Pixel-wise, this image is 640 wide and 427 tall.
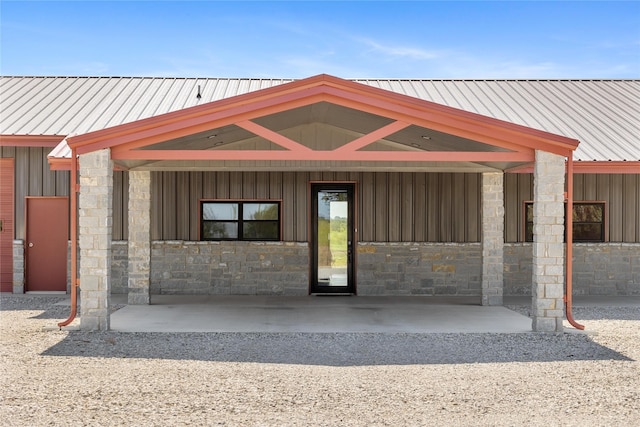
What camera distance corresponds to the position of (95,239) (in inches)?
408

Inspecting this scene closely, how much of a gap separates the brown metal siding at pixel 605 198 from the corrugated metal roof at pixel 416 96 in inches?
44.3

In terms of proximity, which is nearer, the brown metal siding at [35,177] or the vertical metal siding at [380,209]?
the vertical metal siding at [380,209]

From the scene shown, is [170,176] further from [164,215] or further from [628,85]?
[628,85]

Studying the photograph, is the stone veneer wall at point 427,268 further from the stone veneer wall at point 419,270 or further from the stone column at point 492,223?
the stone column at point 492,223

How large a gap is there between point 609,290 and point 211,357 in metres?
10.6

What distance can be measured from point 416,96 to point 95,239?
9.87 m

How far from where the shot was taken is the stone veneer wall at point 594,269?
15.5m

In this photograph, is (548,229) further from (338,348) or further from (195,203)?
(195,203)

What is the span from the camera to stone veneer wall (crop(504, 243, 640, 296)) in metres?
15.5

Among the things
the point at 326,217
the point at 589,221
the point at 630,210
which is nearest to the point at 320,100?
the point at 326,217

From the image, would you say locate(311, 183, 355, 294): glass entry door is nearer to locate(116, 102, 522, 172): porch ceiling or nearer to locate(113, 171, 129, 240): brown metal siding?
locate(116, 102, 522, 172): porch ceiling

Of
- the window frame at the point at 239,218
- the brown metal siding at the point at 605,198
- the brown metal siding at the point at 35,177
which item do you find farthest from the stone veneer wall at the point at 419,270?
the brown metal siding at the point at 35,177

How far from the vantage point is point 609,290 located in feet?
51.5

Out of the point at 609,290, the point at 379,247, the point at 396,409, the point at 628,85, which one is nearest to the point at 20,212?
the point at 379,247
